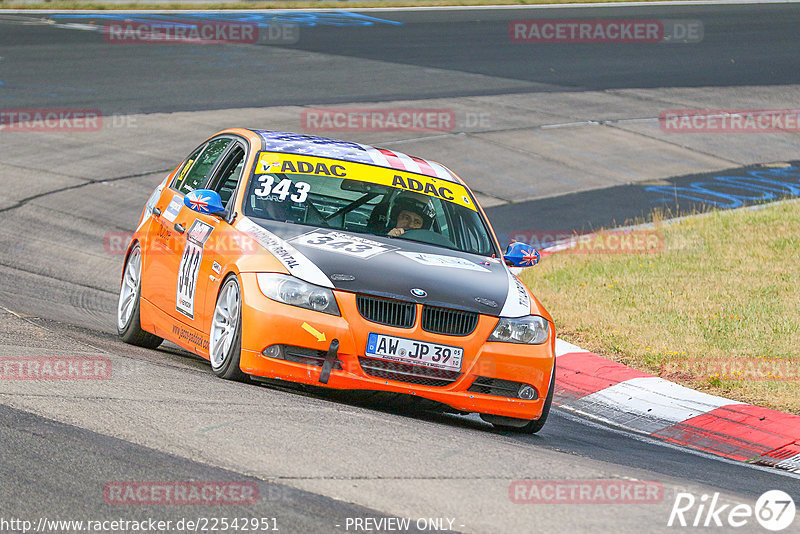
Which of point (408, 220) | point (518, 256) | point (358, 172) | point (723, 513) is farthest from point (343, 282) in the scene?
point (723, 513)

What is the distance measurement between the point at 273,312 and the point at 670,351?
4280 millimetres

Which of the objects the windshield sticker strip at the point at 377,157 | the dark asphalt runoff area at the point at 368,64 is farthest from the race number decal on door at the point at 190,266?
the dark asphalt runoff area at the point at 368,64

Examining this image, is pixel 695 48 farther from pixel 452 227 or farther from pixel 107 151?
pixel 452 227

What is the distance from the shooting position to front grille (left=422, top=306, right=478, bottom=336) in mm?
7145

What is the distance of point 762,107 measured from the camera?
84.2 ft

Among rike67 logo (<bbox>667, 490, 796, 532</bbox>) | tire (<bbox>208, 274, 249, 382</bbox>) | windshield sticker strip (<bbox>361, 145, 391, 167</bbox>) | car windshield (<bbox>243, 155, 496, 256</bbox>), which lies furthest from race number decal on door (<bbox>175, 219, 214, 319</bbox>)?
rike67 logo (<bbox>667, 490, 796, 532</bbox>)

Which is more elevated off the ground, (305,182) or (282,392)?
(305,182)

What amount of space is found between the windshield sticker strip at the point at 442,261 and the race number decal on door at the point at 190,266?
4.60 feet

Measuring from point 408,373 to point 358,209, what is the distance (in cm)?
155

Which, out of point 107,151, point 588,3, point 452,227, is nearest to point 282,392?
point 452,227

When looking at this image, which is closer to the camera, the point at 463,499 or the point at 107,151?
the point at 463,499

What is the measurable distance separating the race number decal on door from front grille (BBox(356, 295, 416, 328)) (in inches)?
58.5

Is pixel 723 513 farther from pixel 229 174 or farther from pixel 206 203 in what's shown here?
pixel 229 174

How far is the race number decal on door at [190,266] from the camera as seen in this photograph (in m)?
8.09
